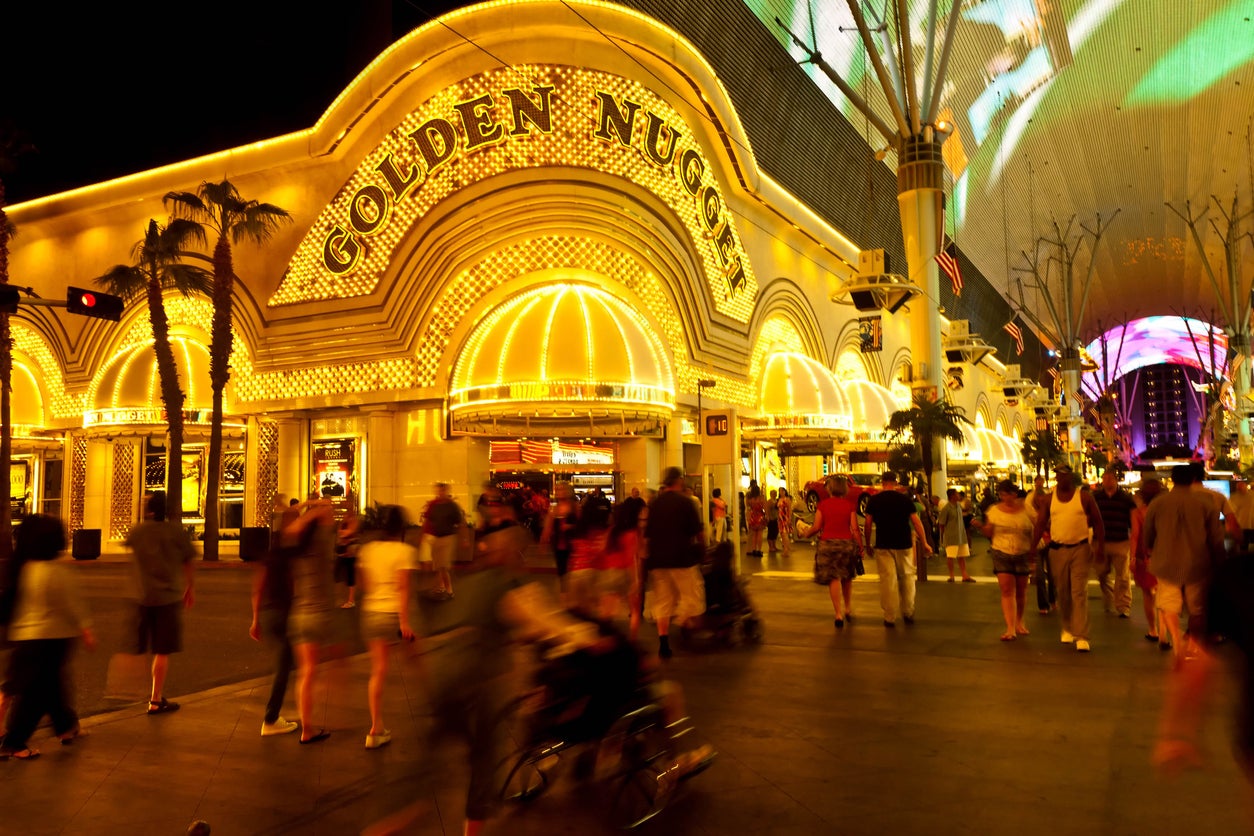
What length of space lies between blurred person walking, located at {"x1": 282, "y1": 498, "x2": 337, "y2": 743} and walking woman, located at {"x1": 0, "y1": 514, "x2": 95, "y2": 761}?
55.4 inches

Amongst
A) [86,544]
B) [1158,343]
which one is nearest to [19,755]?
[86,544]

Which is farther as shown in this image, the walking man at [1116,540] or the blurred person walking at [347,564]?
the walking man at [1116,540]

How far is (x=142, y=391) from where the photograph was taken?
2633cm

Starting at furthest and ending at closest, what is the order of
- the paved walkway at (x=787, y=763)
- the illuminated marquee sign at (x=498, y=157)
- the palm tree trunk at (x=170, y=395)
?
1. the palm tree trunk at (x=170, y=395)
2. the illuminated marquee sign at (x=498, y=157)
3. the paved walkway at (x=787, y=763)

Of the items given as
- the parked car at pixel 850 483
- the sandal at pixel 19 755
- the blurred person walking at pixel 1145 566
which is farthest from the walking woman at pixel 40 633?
the parked car at pixel 850 483

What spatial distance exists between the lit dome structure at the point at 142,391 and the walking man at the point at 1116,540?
21549mm

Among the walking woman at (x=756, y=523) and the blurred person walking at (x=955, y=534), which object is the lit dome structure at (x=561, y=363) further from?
the blurred person walking at (x=955, y=534)

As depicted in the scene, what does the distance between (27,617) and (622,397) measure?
13889 mm

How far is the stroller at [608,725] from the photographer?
504cm

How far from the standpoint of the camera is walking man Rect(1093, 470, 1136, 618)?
462 inches

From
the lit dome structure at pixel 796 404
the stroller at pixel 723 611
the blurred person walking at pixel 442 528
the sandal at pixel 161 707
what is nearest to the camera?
the sandal at pixel 161 707

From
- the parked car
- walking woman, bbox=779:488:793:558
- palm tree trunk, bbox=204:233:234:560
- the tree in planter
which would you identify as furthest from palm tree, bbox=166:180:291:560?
the tree in planter

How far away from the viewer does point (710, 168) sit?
25.0 m

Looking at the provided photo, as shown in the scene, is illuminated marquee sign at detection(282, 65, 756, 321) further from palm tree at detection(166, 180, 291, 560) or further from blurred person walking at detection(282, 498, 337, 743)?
blurred person walking at detection(282, 498, 337, 743)
